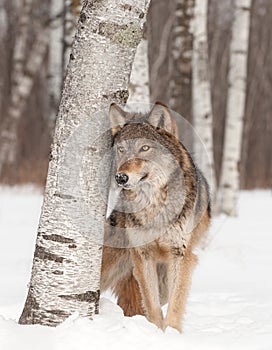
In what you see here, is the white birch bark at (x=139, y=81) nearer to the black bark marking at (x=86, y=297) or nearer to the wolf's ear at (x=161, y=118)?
the wolf's ear at (x=161, y=118)

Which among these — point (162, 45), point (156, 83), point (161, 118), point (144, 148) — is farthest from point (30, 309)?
point (162, 45)

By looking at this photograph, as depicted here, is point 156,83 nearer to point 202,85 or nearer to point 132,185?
point 202,85

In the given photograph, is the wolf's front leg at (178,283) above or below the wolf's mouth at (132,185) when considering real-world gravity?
below

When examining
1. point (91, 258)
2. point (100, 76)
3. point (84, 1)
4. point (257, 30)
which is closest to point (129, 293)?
point (91, 258)

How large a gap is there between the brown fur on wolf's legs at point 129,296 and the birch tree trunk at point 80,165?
0.72m

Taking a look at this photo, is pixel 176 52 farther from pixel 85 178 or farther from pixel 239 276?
pixel 85 178

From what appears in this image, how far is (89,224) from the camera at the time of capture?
10.7 ft

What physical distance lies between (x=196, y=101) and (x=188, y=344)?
250 inches

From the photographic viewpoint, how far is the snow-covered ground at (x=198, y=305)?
308cm

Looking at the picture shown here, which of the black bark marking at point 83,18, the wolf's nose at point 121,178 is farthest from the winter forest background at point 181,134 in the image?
the wolf's nose at point 121,178

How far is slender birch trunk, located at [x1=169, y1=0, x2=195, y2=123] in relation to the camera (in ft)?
30.3

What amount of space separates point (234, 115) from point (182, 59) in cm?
145

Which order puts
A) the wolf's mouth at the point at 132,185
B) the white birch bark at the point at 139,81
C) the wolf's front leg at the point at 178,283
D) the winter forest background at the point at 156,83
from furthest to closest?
1. the winter forest background at the point at 156,83
2. the white birch bark at the point at 139,81
3. the wolf's front leg at the point at 178,283
4. the wolf's mouth at the point at 132,185

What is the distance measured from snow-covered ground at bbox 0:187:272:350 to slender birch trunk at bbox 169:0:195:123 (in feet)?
6.12
